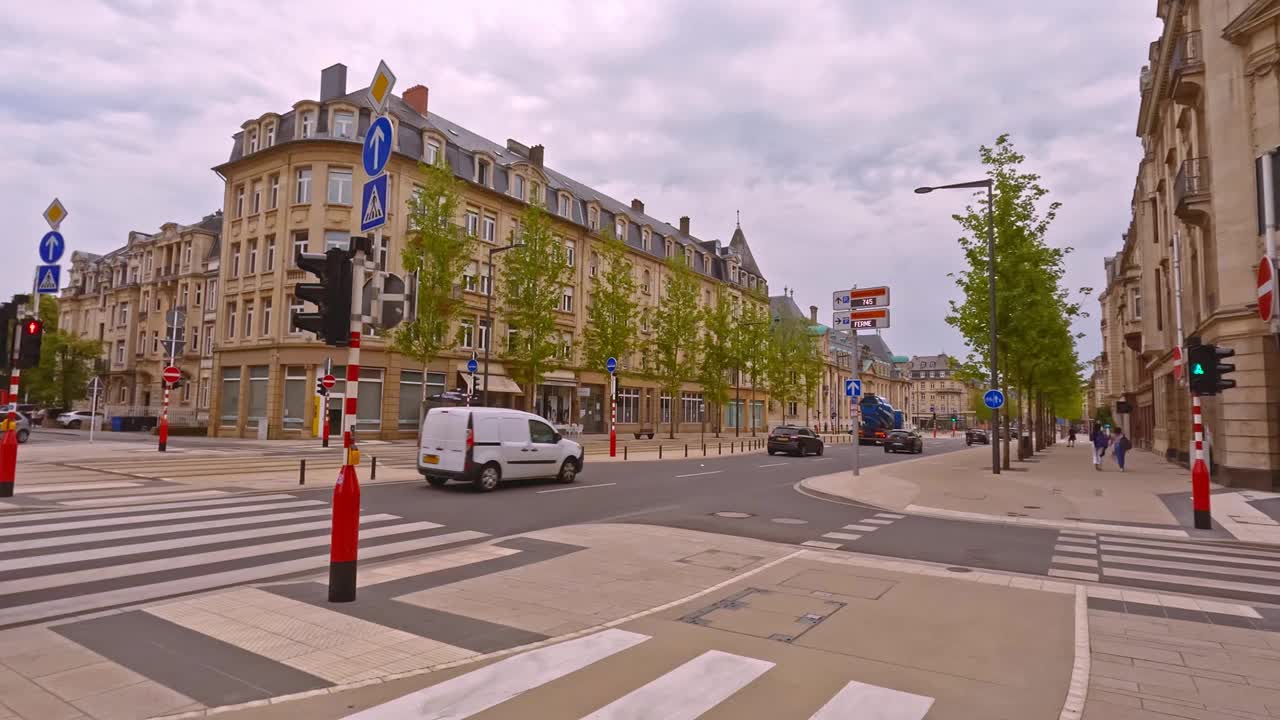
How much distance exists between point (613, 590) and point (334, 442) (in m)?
29.7

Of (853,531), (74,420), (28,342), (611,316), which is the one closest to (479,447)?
(853,531)

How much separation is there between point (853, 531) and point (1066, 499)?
8.55m

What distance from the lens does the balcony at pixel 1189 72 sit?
20781 mm

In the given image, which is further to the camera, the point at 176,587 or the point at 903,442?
the point at 903,442

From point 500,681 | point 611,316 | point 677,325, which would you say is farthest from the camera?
point 677,325

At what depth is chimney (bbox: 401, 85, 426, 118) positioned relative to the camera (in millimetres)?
41438

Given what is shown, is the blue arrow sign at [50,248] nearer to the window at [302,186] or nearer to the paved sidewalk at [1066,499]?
the paved sidewalk at [1066,499]

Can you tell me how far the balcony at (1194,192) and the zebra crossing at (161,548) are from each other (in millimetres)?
22664

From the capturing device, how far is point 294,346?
114 feet

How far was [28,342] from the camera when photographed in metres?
12.9

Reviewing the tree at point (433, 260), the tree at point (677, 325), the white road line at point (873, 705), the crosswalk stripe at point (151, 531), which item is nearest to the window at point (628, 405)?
the tree at point (677, 325)

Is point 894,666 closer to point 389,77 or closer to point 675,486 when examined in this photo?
point 389,77

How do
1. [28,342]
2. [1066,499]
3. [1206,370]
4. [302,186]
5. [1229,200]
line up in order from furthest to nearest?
[302,186] < [1229,200] < [1066,499] < [28,342] < [1206,370]

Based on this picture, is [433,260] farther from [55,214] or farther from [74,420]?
[74,420]
